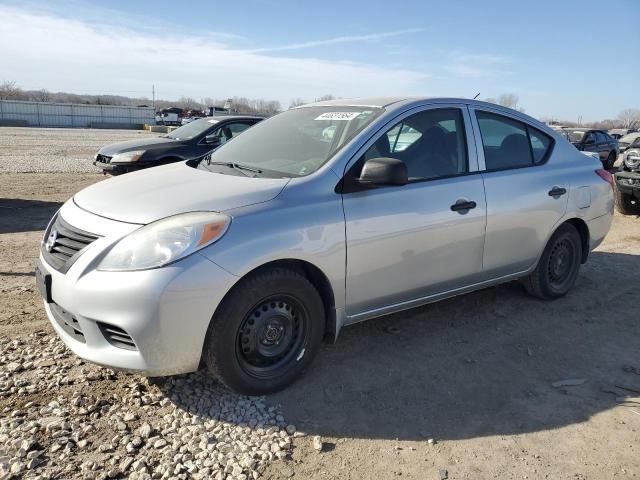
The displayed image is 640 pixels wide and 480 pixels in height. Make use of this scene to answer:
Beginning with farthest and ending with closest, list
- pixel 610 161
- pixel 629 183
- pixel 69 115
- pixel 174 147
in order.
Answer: pixel 69 115
pixel 610 161
pixel 174 147
pixel 629 183

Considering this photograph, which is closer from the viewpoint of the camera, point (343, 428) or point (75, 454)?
point (75, 454)

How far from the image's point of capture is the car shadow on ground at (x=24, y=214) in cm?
743

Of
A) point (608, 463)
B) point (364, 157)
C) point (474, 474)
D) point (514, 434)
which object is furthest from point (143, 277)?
point (608, 463)

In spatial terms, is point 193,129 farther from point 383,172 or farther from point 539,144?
point 383,172

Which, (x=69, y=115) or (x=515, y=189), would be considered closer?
(x=515, y=189)

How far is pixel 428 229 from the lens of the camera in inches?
147

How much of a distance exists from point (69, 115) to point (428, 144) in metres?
72.4

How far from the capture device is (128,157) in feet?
31.4

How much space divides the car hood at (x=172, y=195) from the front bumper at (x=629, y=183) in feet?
27.3

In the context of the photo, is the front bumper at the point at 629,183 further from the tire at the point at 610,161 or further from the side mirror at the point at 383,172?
the tire at the point at 610,161

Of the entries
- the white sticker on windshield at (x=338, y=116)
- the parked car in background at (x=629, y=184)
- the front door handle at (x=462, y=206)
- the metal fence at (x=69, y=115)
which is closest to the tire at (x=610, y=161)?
the parked car in background at (x=629, y=184)

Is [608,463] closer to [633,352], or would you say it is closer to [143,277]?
[633,352]

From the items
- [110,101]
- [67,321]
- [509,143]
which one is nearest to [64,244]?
[67,321]

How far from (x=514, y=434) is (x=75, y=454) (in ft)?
7.65
